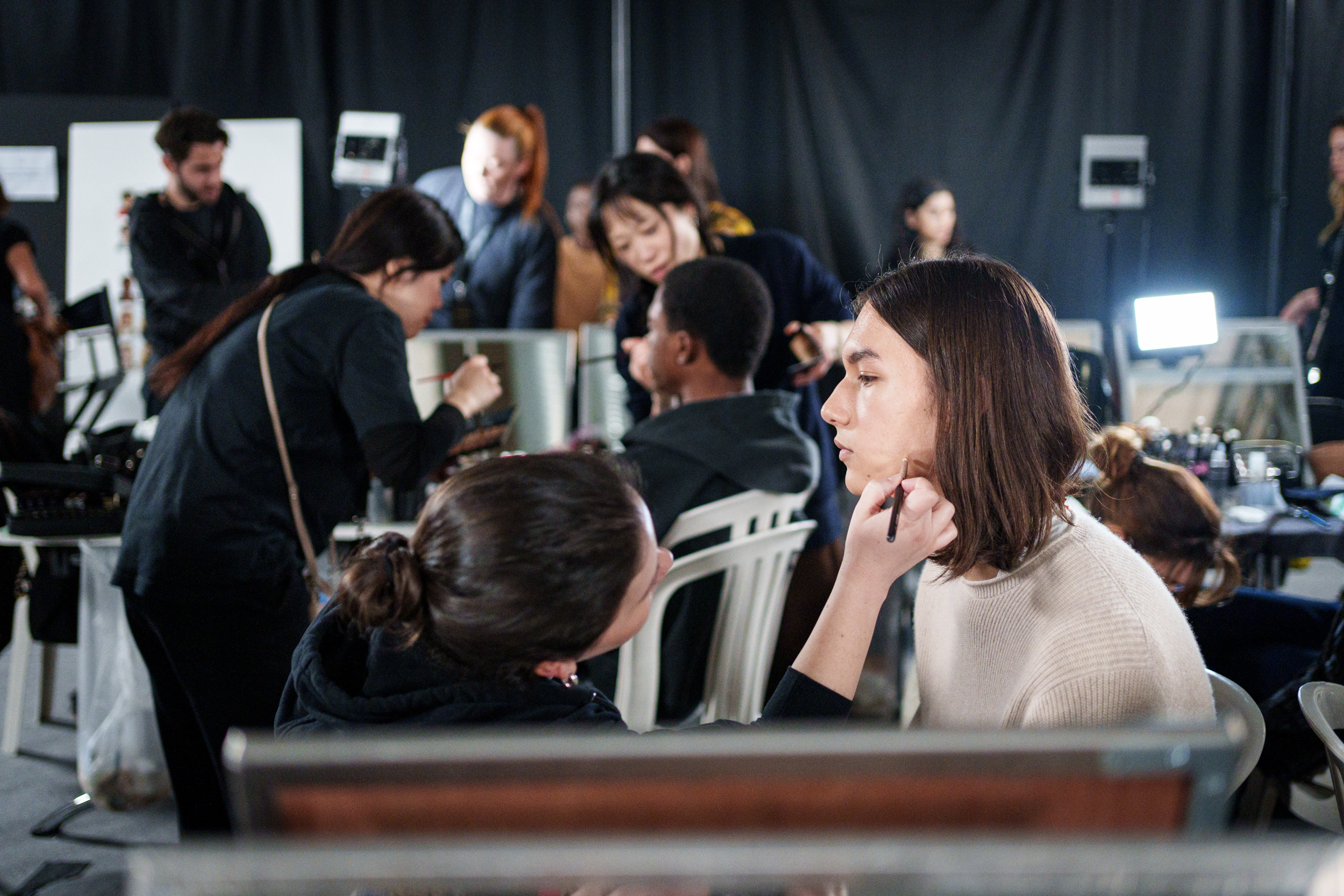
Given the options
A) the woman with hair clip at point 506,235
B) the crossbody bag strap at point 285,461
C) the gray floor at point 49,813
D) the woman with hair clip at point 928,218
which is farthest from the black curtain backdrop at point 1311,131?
the gray floor at point 49,813

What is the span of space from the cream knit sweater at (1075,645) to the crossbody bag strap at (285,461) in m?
1.04

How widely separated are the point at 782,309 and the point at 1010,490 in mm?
1665

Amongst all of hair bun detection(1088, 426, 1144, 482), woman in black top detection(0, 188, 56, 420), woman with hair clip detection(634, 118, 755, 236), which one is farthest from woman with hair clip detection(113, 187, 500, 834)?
woman in black top detection(0, 188, 56, 420)

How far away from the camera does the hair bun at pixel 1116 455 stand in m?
1.79

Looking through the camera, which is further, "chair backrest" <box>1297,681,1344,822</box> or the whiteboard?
the whiteboard

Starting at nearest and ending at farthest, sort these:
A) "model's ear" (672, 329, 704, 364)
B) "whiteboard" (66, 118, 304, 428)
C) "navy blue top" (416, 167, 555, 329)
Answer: "model's ear" (672, 329, 704, 364) → "navy blue top" (416, 167, 555, 329) → "whiteboard" (66, 118, 304, 428)

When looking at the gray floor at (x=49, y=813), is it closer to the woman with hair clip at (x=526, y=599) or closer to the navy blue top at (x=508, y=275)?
the woman with hair clip at (x=526, y=599)

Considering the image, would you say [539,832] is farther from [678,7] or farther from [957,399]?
[678,7]

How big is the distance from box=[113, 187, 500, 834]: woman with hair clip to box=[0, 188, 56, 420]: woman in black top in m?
2.01

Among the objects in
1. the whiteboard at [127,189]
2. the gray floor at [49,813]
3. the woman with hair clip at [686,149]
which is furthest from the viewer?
the whiteboard at [127,189]

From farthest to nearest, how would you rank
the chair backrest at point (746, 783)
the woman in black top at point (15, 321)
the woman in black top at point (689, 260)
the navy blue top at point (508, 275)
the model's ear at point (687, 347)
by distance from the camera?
the navy blue top at point (508, 275)
the woman in black top at point (15, 321)
the woman in black top at point (689, 260)
the model's ear at point (687, 347)
the chair backrest at point (746, 783)

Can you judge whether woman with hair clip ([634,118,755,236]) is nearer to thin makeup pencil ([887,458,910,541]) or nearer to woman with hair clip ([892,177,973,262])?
woman with hair clip ([892,177,973,262])

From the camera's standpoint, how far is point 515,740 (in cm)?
41

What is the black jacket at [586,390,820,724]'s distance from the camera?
1891mm
